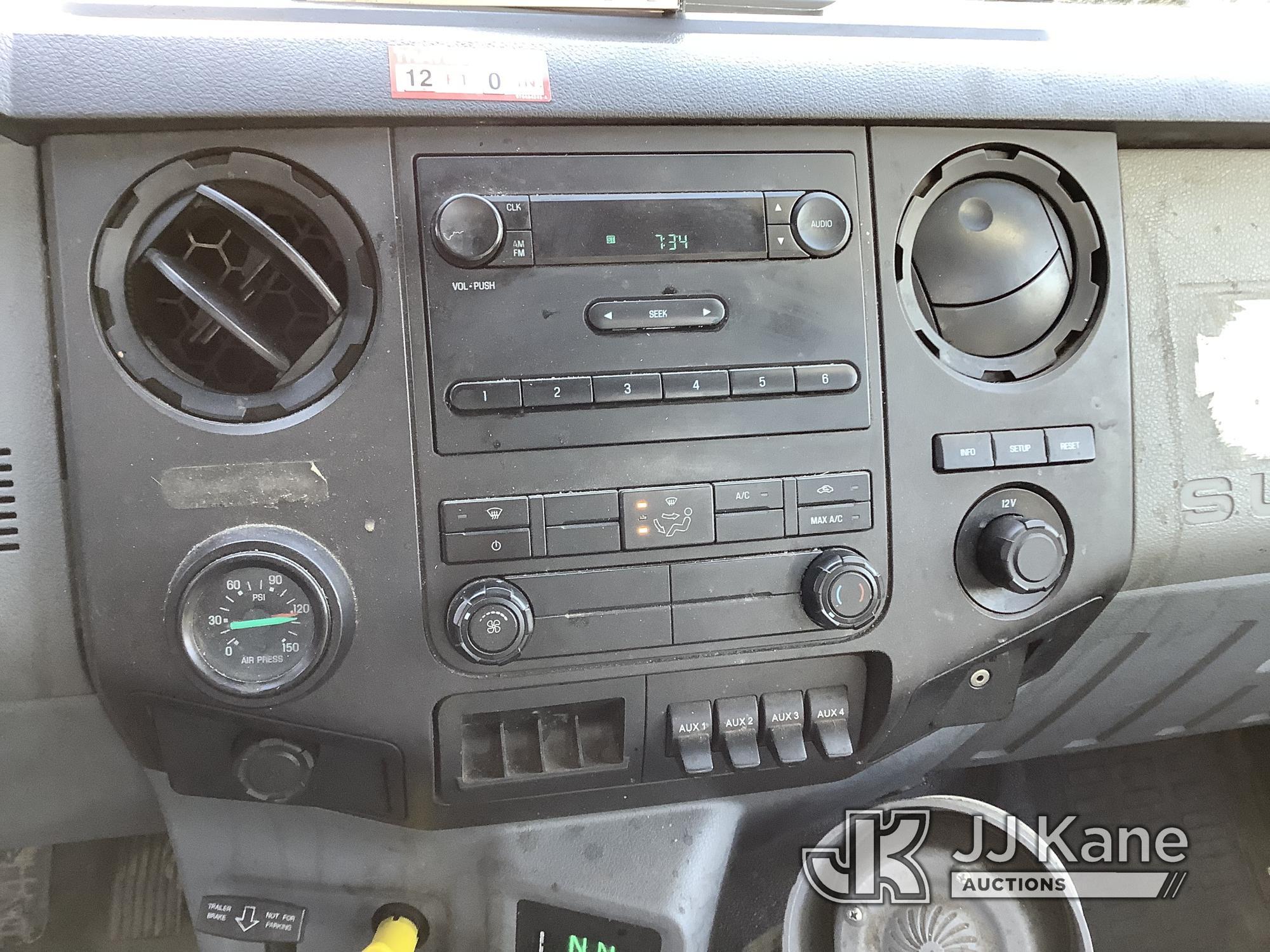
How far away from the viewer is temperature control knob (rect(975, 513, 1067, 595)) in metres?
0.80

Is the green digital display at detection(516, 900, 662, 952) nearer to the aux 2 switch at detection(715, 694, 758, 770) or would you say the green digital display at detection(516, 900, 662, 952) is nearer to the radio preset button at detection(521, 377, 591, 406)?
the aux 2 switch at detection(715, 694, 758, 770)

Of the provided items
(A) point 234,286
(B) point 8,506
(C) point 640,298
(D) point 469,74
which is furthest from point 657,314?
(B) point 8,506

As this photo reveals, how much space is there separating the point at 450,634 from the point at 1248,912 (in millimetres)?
1426

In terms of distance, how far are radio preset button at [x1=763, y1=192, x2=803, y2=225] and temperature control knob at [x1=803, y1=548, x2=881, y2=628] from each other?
1.01 ft

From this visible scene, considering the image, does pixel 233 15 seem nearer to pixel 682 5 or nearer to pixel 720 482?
pixel 682 5

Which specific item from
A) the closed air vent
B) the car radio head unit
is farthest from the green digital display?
the closed air vent

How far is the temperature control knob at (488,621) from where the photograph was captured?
74 centimetres

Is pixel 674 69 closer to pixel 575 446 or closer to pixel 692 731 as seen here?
pixel 575 446

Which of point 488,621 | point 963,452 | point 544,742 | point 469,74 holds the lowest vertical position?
point 544,742

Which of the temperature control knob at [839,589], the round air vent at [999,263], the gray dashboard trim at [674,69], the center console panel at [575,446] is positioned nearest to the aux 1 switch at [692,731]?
the center console panel at [575,446]

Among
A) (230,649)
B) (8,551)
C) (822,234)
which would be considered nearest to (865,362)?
(822,234)

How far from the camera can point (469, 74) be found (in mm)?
708

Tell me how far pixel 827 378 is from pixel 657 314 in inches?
6.7

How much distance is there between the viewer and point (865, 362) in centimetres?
81
